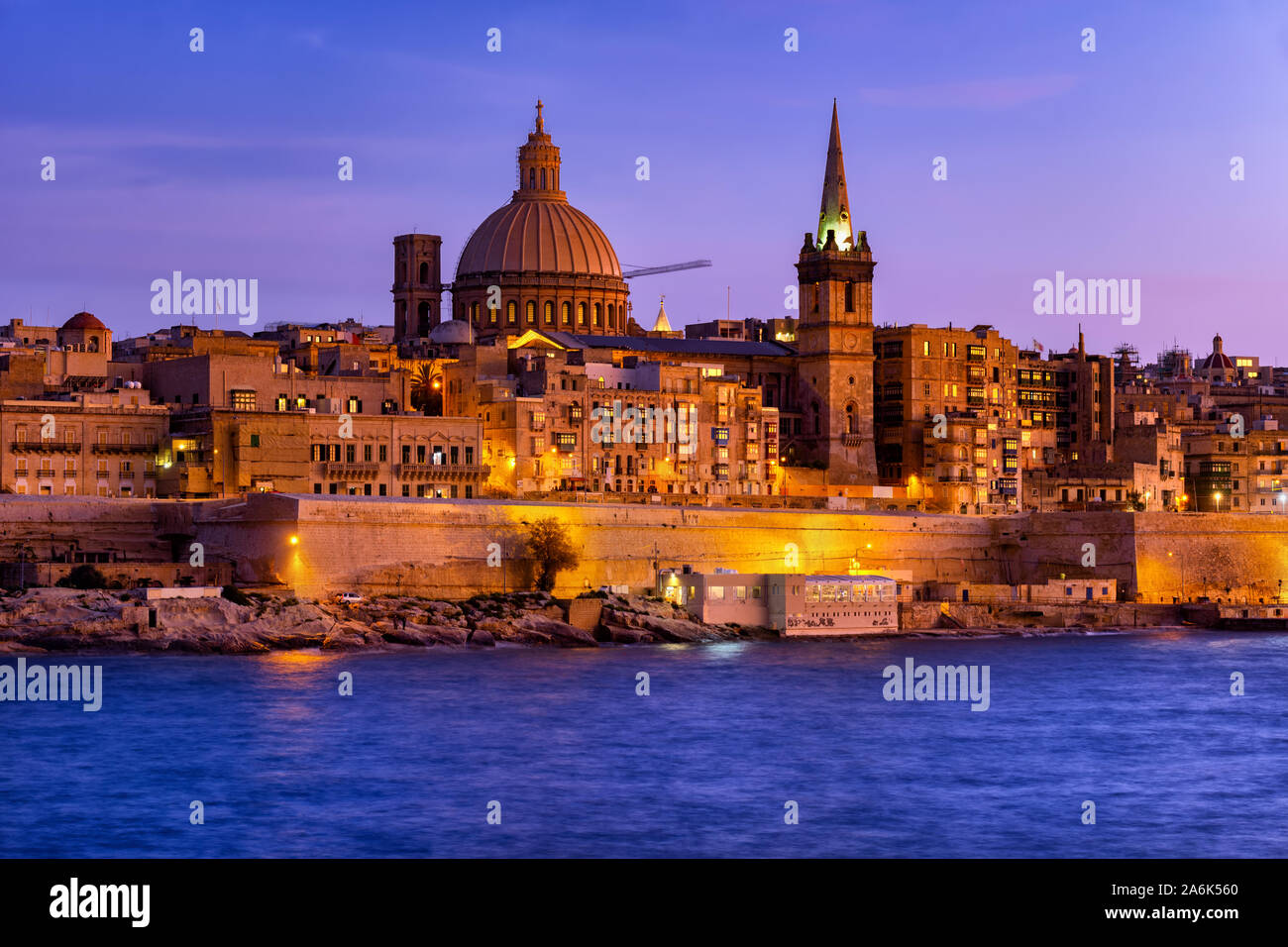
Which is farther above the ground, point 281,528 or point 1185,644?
point 281,528

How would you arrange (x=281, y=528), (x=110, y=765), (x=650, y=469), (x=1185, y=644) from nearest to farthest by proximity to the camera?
(x=110, y=765) → (x=281, y=528) → (x=1185, y=644) → (x=650, y=469)

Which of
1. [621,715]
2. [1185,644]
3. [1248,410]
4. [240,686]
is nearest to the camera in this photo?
[621,715]

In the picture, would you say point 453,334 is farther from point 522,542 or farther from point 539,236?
point 522,542

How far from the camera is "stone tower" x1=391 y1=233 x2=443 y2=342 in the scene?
84.6m

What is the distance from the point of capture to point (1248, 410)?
312 ft

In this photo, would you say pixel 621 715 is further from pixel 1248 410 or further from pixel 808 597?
pixel 1248 410

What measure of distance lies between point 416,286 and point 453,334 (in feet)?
29.4

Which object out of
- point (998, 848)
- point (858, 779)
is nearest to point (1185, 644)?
point (858, 779)

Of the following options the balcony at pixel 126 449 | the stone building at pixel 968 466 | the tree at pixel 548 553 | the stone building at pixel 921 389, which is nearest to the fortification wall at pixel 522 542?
the tree at pixel 548 553

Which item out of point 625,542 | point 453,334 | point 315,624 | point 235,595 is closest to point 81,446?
point 235,595

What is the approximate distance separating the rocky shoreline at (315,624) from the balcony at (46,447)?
37.0 ft

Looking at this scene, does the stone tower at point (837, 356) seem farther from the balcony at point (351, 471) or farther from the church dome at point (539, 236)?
the balcony at point (351, 471)
